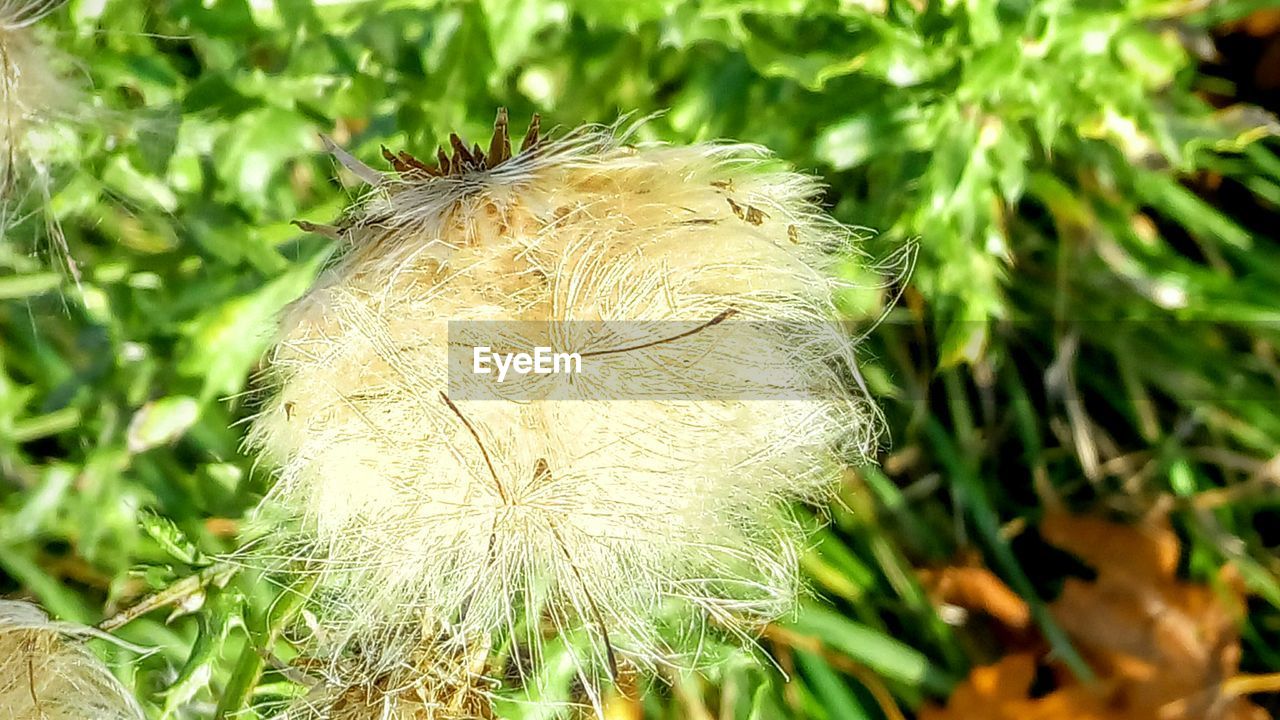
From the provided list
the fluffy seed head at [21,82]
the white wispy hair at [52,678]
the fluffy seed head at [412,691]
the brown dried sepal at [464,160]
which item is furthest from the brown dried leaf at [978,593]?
the fluffy seed head at [21,82]

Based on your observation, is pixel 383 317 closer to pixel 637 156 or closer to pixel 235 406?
pixel 637 156

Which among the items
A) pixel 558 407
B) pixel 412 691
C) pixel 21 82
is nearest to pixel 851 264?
pixel 558 407

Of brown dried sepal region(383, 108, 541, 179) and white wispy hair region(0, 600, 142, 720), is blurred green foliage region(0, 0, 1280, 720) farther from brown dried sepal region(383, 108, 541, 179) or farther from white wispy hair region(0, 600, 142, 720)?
brown dried sepal region(383, 108, 541, 179)

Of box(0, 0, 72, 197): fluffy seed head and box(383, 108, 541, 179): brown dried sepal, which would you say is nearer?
box(383, 108, 541, 179): brown dried sepal

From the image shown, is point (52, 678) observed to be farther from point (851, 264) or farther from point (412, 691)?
point (851, 264)

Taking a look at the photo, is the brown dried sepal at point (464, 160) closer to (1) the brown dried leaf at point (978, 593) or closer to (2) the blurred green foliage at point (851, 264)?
(2) the blurred green foliage at point (851, 264)

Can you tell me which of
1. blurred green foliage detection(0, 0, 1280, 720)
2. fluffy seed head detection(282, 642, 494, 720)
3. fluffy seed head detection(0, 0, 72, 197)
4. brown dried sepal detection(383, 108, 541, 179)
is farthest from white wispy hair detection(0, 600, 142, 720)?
brown dried sepal detection(383, 108, 541, 179)
